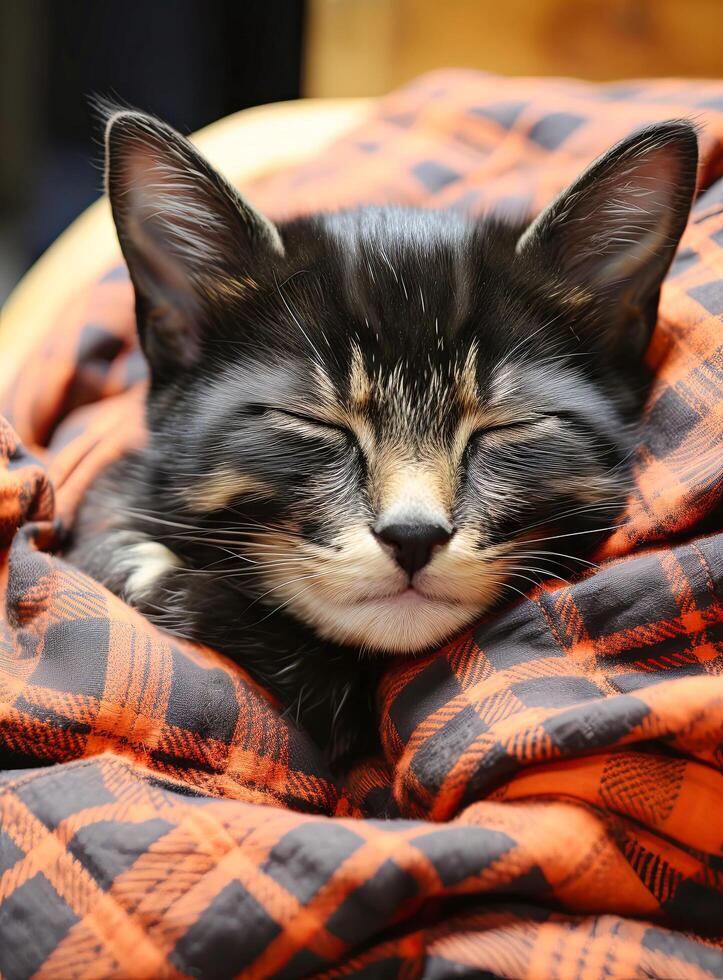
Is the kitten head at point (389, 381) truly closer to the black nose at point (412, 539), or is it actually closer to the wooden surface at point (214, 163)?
the black nose at point (412, 539)

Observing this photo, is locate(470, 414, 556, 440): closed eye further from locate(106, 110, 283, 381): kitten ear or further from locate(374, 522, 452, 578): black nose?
locate(106, 110, 283, 381): kitten ear

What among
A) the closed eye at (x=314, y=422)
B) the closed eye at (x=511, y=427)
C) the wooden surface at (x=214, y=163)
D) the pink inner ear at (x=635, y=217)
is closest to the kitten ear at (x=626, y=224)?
the pink inner ear at (x=635, y=217)

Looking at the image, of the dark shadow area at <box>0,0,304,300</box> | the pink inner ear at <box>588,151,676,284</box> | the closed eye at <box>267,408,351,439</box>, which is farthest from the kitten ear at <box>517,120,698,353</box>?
the dark shadow area at <box>0,0,304,300</box>

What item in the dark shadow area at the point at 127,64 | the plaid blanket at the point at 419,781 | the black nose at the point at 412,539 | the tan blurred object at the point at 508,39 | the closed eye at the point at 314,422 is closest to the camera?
the plaid blanket at the point at 419,781

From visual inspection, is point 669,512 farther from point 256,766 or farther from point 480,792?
point 256,766

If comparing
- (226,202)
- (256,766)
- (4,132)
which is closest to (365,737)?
(256,766)

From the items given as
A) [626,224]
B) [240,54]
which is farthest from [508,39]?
[626,224]

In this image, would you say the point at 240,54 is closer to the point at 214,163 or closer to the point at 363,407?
the point at 214,163
